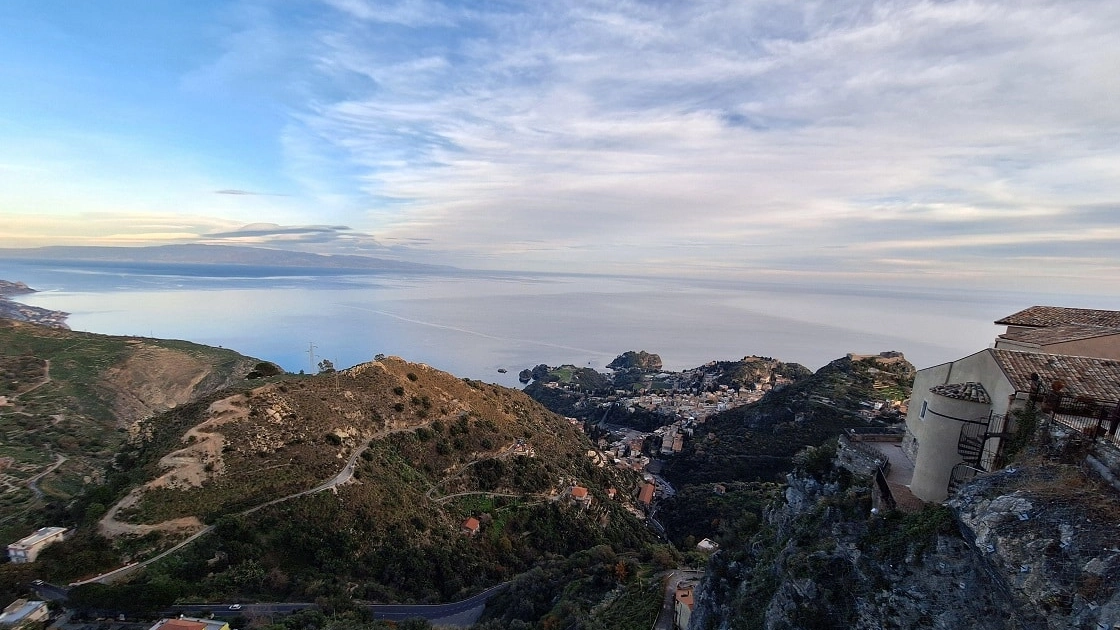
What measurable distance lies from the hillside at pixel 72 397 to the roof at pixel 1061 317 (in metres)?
40.6

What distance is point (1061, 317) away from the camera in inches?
494

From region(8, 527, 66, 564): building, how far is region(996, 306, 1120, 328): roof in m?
37.0

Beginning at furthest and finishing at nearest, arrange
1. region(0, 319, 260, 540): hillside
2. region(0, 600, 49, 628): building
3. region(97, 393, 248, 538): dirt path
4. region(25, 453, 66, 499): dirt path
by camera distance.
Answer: region(0, 319, 260, 540): hillside
region(25, 453, 66, 499): dirt path
region(97, 393, 248, 538): dirt path
region(0, 600, 49, 628): building

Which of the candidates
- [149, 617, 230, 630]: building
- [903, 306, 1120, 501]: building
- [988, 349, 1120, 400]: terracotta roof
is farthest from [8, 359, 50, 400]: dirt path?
[988, 349, 1120, 400]: terracotta roof

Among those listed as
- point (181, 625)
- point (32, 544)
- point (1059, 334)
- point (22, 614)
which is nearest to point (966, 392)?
point (1059, 334)

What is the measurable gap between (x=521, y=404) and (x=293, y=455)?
22261mm

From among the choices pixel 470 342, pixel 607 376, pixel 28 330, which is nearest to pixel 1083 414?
pixel 28 330

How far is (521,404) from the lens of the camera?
148 ft

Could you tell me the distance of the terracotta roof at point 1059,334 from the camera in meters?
10.1

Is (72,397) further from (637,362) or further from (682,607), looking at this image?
(637,362)

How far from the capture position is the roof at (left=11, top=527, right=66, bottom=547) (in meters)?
19.1

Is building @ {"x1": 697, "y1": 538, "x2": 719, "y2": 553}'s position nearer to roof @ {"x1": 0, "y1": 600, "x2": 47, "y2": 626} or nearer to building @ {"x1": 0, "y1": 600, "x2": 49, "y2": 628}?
building @ {"x1": 0, "y1": 600, "x2": 49, "y2": 628}

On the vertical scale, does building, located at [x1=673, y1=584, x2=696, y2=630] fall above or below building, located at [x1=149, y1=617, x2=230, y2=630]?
below

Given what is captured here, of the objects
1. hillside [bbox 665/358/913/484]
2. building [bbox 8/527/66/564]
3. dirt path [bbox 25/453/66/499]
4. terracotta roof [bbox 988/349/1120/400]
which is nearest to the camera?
terracotta roof [bbox 988/349/1120/400]
